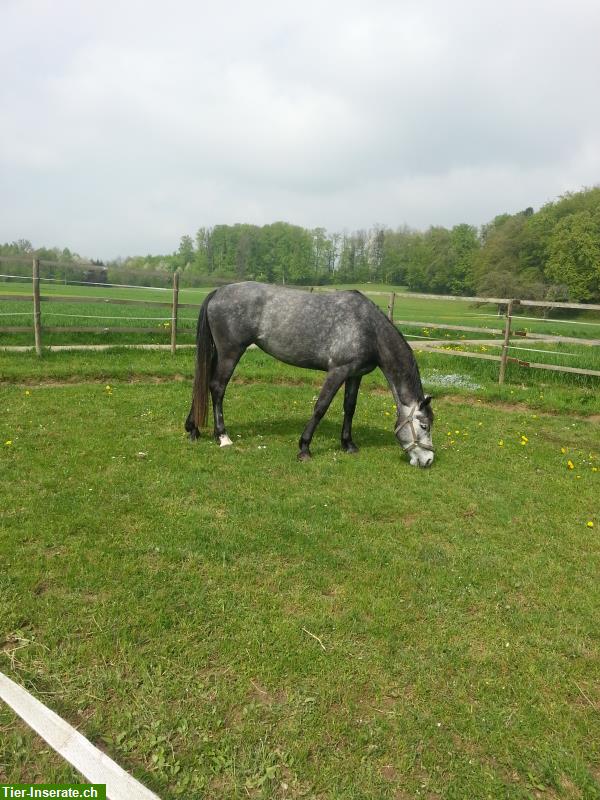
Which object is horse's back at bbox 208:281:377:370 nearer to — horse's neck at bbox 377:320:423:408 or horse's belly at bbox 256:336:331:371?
horse's belly at bbox 256:336:331:371

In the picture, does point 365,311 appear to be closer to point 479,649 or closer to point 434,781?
point 479,649

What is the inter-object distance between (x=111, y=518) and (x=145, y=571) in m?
0.93

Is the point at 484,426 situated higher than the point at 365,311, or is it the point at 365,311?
the point at 365,311

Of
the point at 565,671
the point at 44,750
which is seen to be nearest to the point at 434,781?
the point at 565,671

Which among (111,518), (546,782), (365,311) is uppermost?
(365,311)

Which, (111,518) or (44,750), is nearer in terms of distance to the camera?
(44,750)

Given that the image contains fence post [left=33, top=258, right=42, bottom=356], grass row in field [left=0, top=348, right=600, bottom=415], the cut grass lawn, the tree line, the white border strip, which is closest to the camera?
the white border strip

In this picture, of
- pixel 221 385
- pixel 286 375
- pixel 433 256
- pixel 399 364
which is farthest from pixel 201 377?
pixel 433 256

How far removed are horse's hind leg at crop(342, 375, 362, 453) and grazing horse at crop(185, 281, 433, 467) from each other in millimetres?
14

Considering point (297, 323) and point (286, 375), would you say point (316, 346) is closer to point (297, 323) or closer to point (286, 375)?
point (297, 323)

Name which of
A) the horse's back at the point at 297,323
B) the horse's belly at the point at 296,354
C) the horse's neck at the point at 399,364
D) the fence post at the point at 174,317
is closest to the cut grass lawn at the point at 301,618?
the horse's neck at the point at 399,364

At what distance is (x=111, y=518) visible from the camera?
429 cm

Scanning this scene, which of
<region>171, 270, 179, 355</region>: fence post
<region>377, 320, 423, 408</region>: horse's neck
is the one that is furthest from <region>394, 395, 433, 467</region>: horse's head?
<region>171, 270, 179, 355</region>: fence post

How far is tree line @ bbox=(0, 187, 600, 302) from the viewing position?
53.6 metres
